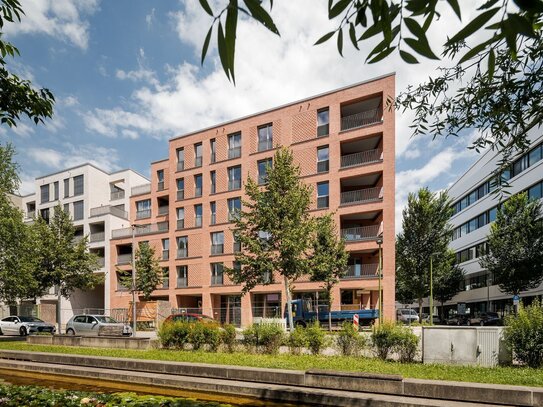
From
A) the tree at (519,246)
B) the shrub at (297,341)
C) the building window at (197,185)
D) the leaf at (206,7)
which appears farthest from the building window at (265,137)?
the leaf at (206,7)

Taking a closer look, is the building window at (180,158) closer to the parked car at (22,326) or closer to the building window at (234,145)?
the building window at (234,145)

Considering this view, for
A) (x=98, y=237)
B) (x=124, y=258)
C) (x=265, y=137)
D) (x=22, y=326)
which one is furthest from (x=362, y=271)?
(x=98, y=237)

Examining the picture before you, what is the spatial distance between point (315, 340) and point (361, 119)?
24.8 metres

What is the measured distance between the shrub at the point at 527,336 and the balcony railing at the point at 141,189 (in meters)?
43.8

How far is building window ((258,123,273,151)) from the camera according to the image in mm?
39656

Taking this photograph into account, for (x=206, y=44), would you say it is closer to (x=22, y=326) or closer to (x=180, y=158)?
(x=22, y=326)

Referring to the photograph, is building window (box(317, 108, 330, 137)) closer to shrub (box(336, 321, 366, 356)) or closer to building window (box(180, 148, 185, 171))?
building window (box(180, 148, 185, 171))

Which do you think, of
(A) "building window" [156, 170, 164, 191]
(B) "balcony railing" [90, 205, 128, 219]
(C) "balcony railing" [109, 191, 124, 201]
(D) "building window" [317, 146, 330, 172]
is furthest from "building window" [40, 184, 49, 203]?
(D) "building window" [317, 146, 330, 172]

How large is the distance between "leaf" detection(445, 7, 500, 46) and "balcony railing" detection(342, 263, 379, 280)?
3234 cm

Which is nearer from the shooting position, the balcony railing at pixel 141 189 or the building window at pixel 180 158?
the building window at pixel 180 158

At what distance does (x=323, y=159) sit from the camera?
36.6 m

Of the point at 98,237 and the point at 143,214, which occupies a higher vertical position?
the point at 143,214

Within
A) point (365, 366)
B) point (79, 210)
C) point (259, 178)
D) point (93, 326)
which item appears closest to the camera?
point (365, 366)

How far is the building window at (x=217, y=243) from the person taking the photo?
40844 millimetres
